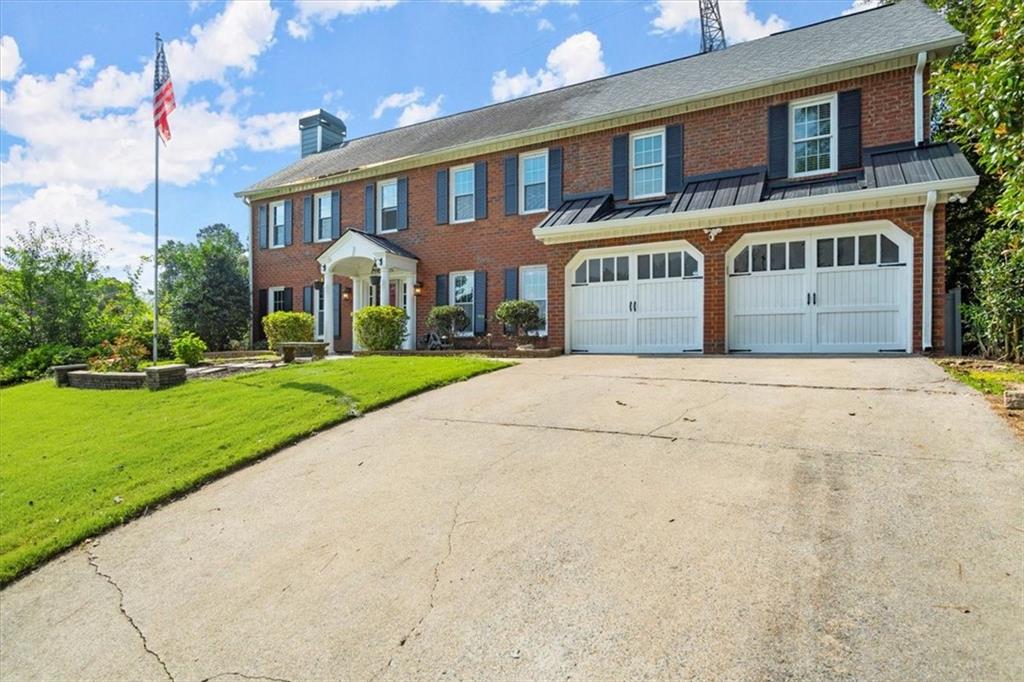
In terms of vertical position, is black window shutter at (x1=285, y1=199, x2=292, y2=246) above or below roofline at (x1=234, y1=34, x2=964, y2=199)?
below

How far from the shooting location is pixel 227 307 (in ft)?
63.2

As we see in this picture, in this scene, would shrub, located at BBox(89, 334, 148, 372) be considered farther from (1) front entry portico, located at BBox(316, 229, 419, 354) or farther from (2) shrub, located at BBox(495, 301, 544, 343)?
(2) shrub, located at BBox(495, 301, 544, 343)

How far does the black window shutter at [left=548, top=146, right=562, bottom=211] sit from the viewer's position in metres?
14.0

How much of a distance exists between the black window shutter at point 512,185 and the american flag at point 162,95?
765 centimetres

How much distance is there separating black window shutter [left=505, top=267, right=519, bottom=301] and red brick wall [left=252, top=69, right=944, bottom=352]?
17cm

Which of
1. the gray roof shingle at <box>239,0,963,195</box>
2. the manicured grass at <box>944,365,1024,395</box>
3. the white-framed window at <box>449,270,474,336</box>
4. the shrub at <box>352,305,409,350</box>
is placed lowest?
the manicured grass at <box>944,365,1024,395</box>

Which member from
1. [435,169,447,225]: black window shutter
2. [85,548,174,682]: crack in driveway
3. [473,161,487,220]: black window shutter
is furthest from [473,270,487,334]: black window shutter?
[85,548,174,682]: crack in driveway

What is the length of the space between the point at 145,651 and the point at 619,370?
6.66 metres

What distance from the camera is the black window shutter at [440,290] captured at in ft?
51.9

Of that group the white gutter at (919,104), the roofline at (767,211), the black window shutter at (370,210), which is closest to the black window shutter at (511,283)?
the roofline at (767,211)

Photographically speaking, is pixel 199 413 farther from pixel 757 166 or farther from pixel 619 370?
pixel 757 166

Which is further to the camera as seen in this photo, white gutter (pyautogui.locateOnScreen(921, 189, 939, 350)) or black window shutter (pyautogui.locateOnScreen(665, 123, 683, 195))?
black window shutter (pyautogui.locateOnScreen(665, 123, 683, 195))

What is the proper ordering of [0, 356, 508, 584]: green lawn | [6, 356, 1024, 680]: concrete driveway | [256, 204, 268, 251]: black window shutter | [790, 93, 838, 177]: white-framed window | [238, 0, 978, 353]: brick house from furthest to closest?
[256, 204, 268, 251]: black window shutter
[790, 93, 838, 177]: white-framed window
[238, 0, 978, 353]: brick house
[0, 356, 508, 584]: green lawn
[6, 356, 1024, 680]: concrete driveway

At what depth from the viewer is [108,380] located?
32.3ft
